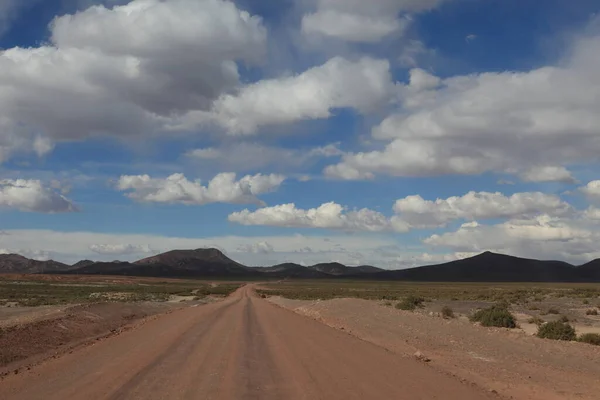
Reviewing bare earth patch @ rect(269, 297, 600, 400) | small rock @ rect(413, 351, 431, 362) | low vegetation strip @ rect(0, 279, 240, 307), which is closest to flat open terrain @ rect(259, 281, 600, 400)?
bare earth patch @ rect(269, 297, 600, 400)

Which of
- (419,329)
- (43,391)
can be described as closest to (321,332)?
(419,329)

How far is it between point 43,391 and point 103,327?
744 inches

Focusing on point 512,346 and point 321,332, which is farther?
point 321,332

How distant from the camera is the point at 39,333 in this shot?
2398 centimetres

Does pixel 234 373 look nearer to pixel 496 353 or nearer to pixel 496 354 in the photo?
pixel 496 354

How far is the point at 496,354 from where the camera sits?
19.4 meters

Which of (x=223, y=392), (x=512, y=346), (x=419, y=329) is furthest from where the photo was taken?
(x=419, y=329)

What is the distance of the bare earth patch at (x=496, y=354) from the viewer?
45.0ft

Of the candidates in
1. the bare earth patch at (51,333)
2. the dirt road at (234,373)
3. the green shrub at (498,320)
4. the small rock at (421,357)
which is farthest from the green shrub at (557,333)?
the bare earth patch at (51,333)

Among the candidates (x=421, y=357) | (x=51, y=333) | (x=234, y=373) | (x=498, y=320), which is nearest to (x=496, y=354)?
(x=421, y=357)

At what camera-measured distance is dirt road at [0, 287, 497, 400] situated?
39.4ft

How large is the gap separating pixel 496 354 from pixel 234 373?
9.83 metres

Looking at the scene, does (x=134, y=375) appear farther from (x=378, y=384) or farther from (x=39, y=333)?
(x=39, y=333)

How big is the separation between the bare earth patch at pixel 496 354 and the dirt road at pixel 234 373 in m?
1.18
